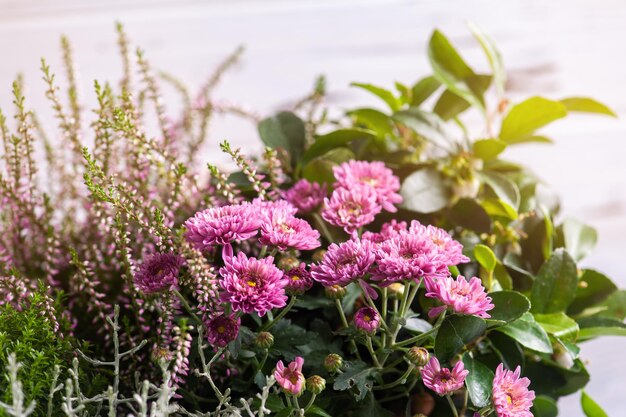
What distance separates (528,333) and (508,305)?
3 cm

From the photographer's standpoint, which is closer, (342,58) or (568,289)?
(568,289)

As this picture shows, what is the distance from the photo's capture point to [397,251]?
0.55m

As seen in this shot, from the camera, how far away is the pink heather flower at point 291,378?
54 cm

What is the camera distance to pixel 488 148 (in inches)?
31.7

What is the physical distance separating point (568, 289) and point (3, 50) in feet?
4.53

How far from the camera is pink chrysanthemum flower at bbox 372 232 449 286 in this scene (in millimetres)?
526

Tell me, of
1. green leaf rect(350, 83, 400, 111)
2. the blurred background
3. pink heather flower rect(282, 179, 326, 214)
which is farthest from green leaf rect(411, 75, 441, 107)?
the blurred background

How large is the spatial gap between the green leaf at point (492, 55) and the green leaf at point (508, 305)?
0.30m

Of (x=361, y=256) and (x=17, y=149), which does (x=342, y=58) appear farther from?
(x=361, y=256)

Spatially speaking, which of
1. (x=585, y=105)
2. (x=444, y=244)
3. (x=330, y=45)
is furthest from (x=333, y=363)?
(x=330, y=45)

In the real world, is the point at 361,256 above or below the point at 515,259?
above

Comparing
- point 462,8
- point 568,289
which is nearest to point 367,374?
point 568,289

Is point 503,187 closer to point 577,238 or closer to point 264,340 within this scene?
point 577,238

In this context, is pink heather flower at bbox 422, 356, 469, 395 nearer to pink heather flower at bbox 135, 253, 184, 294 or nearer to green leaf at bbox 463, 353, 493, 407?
green leaf at bbox 463, 353, 493, 407
